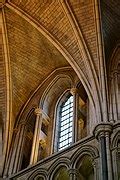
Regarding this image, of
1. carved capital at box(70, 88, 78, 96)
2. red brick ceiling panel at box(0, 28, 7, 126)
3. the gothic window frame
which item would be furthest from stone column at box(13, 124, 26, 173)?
carved capital at box(70, 88, 78, 96)

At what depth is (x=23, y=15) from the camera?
61.9 feet

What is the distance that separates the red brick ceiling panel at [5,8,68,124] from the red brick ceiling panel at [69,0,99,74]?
2.22 meters

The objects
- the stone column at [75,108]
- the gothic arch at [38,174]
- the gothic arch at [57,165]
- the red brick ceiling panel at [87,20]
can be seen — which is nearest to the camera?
the gothic arch at [57,165]

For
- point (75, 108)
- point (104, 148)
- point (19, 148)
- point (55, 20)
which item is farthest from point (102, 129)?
point (55, 20)

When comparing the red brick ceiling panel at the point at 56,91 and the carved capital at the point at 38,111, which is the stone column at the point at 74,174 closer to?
the carved capital at the point at 38,111

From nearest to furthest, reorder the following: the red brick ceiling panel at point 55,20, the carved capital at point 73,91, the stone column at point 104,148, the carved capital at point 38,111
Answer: the stone column at point 104,148 → the red brick ceiling panel at point 55,20 → the carved capital at point 73,91 → the carved capital at point 38,111

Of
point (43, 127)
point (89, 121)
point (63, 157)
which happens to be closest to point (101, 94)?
point (89, 121)

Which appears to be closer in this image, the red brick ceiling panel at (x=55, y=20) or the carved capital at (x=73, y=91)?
the red brick ceiling panel at (x=55, y=20)

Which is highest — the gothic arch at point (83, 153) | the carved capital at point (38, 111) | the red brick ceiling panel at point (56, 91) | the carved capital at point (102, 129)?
the red brick ceiling panel at point (56, 91)

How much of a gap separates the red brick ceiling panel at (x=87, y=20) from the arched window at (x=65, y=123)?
2829mm

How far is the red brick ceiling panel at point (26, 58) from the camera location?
767 inches

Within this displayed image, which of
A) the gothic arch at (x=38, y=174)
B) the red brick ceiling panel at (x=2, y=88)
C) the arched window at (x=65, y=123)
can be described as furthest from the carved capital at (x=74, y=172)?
the red brick ceiling panel at (x=2, y=88)

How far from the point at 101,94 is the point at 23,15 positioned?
5.29m

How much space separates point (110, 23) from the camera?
1788cm
